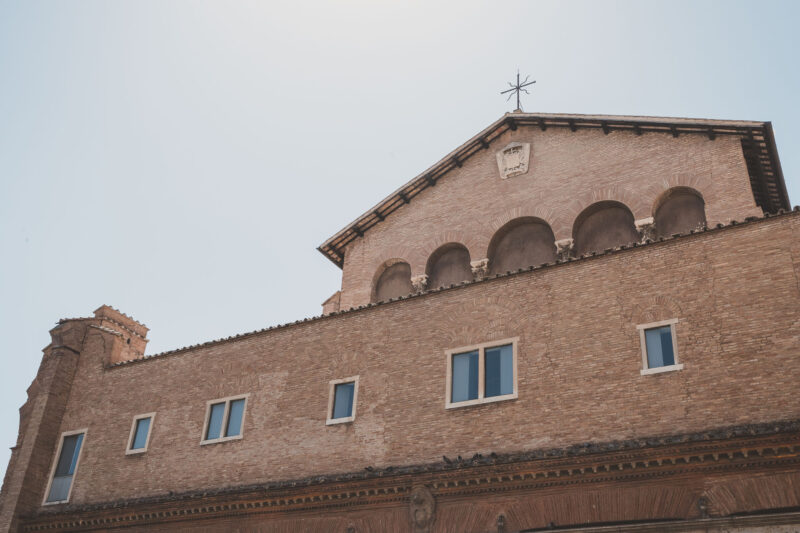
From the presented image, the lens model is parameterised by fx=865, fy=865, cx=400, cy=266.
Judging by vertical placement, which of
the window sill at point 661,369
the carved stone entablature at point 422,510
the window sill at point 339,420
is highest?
the window sill at point 339,420

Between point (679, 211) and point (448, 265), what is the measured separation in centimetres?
615

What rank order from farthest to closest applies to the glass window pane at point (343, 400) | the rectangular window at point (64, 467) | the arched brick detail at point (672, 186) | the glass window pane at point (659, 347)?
the rectangular window at point (64, 467), the arched brick detail at point (672, 186), the glass window pane at point (343, 400), the glass window pane at point (659, 347)

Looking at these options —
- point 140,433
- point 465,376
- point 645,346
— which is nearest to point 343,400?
point 465,376

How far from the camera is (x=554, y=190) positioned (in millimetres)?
22000

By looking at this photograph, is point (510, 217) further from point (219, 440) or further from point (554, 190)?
point (219, 440)

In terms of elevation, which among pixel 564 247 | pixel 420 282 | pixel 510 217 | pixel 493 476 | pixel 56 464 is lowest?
pixel 493 476

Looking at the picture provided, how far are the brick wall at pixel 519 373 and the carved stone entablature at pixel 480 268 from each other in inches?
155

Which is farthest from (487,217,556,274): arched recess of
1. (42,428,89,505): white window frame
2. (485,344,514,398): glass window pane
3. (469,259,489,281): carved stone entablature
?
(42,428,89,505): white window frame

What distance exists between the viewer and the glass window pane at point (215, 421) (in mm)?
19391

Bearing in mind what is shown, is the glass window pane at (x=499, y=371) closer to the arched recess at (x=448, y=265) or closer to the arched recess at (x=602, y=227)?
the arched recess at (x=602, y=227)

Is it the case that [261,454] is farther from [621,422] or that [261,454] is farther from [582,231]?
[582,231]

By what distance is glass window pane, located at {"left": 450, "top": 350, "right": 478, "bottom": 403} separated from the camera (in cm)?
1627

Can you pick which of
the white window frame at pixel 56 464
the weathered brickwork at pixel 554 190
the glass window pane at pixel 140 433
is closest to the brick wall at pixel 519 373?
the white window frame at pixel 56 464

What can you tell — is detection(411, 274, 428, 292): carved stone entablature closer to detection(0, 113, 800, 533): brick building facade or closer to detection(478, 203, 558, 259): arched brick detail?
detection(0, 113, 800, 533): brick building facade
